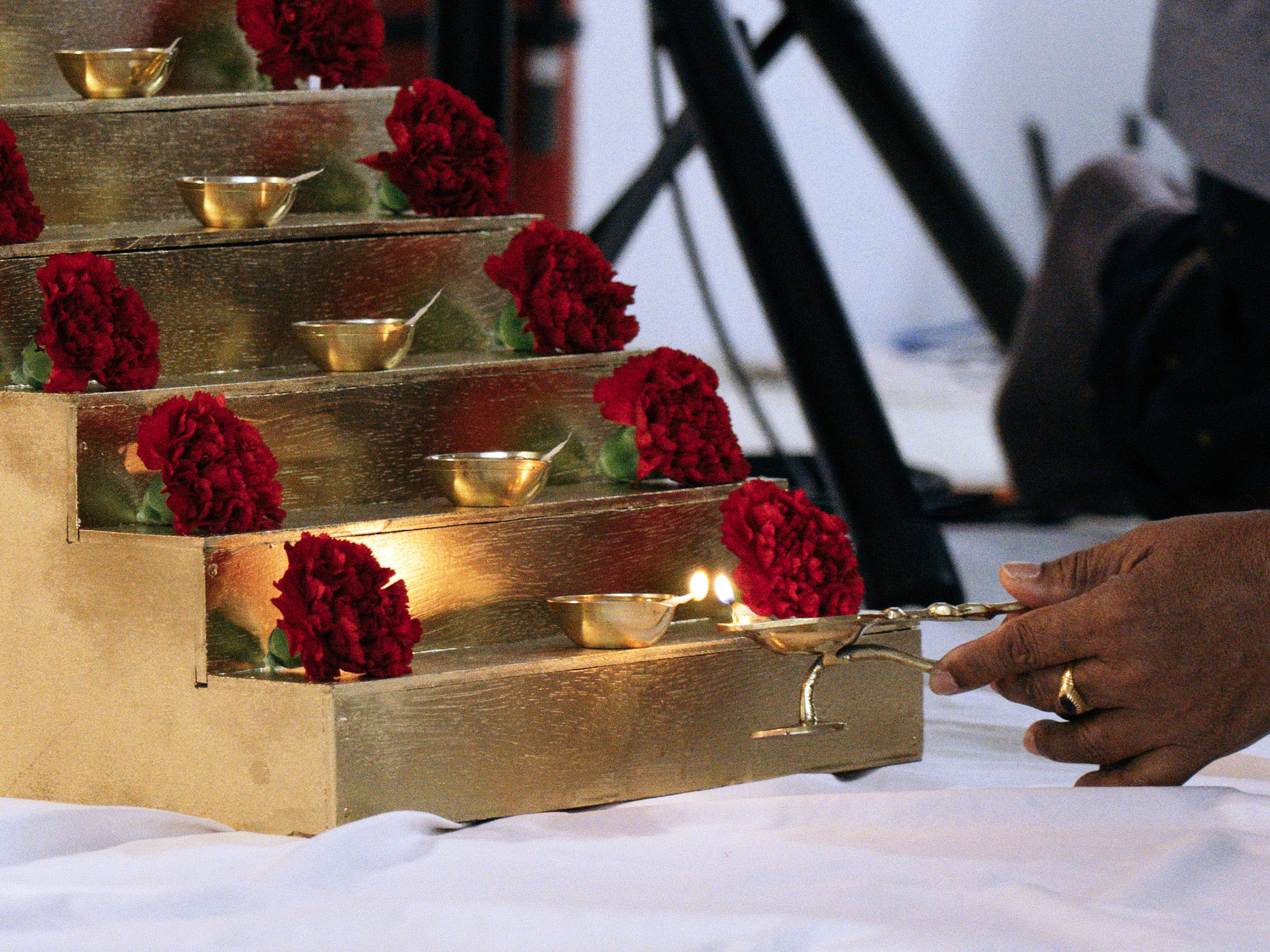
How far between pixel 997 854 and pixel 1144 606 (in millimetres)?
168

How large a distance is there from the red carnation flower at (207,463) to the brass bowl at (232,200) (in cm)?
24

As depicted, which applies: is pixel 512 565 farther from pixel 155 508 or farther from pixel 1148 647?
pixel 1148 647

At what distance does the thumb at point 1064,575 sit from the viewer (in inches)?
43.0

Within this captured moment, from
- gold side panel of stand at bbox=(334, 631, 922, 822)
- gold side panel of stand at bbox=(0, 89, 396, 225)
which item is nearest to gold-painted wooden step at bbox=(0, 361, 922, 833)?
gold side panel of stand at bbox=(334, 631, 922, 822)

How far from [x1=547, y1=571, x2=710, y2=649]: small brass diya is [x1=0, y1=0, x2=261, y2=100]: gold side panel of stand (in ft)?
1.89

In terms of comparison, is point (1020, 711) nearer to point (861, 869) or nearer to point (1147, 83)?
point (861, 869)

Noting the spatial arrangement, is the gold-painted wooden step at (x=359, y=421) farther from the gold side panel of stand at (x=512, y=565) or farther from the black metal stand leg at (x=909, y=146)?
the black metal stand leg at (x=909, y=146)

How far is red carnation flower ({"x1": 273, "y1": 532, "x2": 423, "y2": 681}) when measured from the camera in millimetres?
1079

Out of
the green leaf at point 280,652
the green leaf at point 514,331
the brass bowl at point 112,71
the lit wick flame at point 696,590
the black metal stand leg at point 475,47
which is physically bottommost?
the green leaf at point 280,652

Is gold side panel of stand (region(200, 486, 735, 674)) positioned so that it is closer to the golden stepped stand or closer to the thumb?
the golden stepped stand

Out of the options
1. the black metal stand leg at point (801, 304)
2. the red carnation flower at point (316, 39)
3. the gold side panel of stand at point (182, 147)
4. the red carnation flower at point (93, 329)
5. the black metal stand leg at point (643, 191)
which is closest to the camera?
the red carnation flower at point (93, 329)

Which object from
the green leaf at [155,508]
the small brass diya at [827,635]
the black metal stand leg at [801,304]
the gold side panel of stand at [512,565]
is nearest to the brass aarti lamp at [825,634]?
the small brass diya at [827,635]

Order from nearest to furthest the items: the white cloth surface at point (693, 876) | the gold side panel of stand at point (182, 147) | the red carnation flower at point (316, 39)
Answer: the white cloth surface at point (693, 876) → the gold side panel of stand at point (182, 147) → the red carnation flower at point (316, 39)

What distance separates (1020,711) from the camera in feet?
5.05
